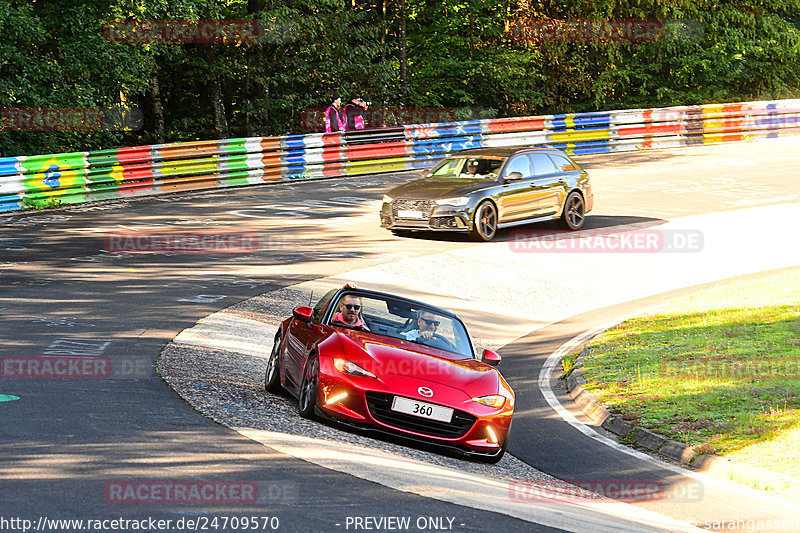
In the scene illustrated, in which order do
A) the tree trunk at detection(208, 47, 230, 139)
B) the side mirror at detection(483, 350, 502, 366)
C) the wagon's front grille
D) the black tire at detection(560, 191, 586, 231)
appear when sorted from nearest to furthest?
the side mirror at detection(483, 350, 502, 366) → the wagon's front grille → the black tire at detection(560, 191, 586, 231) → the tree trunk at detection(208, 47, 230, 139)

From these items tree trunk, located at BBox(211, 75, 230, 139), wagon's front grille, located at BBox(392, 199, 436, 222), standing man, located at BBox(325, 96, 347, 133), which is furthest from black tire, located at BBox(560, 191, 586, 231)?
tree trunk, located at BBox(211, 75, 230, 139)

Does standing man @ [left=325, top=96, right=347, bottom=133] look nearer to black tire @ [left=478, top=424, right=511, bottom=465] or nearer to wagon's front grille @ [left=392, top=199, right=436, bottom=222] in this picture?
wagon's front grille @ [left=392, top=199, right=436, bottom=222]

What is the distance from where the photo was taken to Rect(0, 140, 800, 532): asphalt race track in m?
7.29

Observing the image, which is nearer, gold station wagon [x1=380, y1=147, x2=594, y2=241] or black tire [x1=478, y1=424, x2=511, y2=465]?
black tire [x1=478, y1=424, x2=511, y2=465]

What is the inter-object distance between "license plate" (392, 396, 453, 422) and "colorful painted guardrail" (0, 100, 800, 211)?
16467 mm

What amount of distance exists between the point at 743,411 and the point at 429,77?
30.6 meters

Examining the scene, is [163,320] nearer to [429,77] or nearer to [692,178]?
[692,178]

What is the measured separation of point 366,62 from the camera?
120 feet

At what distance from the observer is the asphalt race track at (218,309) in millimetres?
7293

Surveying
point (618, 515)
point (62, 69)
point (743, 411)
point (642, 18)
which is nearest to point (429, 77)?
point (642, 18)

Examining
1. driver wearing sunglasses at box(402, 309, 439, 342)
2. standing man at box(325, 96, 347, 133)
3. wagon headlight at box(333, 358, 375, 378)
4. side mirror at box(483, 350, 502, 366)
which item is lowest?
side mirror at box(483, 350, 502, 366)

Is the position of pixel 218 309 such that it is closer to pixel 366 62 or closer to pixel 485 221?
pixel 485 221

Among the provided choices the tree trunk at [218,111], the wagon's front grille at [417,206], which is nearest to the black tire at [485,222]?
the wagon's front grille at [417,206]

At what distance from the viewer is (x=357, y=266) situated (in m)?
19.5
